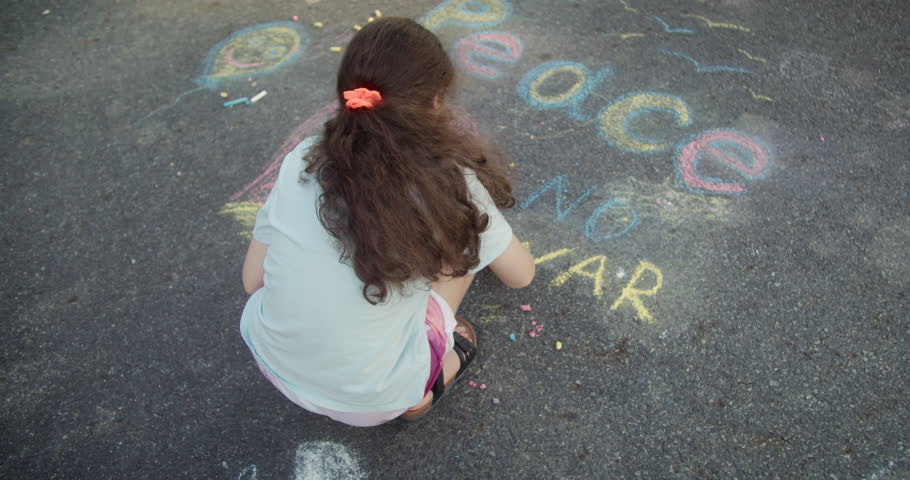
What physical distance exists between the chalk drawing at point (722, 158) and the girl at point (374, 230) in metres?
1.19

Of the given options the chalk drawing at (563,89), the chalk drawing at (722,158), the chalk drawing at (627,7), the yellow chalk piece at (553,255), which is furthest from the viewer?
the chalk drawing at (627,7)

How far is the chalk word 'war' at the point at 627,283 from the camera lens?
2051mm

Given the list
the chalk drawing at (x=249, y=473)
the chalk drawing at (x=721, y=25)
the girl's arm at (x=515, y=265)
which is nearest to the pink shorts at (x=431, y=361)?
the girl's arm at (x=515, y=265)

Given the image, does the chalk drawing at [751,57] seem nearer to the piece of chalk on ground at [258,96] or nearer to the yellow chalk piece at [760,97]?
the yellow chalk piece at [760,97]

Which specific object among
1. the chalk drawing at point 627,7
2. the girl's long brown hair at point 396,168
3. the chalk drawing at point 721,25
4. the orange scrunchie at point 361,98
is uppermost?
the orange scrunchie at point 361,98

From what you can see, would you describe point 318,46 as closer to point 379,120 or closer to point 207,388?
point 207,388

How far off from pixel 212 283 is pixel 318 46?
1.68 m

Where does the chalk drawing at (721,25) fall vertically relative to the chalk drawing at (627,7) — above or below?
above

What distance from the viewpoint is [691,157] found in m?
2.47

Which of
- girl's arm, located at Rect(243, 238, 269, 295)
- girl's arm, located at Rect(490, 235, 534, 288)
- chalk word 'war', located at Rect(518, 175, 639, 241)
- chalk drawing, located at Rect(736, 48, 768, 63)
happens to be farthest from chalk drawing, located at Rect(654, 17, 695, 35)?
girl's arm, located at Rect(243, 238, 269, 295)

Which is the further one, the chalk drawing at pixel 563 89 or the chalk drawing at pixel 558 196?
the chalk drawing at pixel 563 89

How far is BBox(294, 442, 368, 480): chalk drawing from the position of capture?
5.82 ft

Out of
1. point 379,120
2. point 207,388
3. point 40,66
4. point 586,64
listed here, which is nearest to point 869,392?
point 379,120

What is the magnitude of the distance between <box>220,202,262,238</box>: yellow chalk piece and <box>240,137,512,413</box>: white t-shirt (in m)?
0.94
